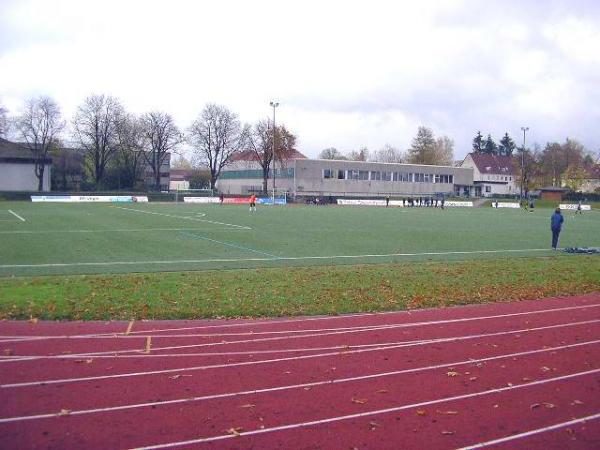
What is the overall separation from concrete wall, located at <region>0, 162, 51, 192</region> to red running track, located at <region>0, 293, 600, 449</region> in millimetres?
83590

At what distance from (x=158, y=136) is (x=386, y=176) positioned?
38838 millimetres

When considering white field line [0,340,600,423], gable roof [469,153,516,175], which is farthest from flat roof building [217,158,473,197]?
white field line [0,340,600,423]

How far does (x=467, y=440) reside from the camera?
19.8ft

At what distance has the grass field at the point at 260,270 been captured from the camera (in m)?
12.5

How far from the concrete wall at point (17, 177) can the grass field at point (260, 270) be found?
58.4 meters

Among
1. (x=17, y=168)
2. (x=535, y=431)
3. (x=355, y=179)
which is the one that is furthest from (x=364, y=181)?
(x=535, y=431)

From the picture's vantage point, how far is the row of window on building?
9381 cm

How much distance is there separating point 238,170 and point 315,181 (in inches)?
991

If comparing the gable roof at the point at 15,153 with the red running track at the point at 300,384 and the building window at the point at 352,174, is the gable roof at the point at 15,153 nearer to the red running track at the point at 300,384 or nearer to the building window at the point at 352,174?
the building window at the point at 352,174

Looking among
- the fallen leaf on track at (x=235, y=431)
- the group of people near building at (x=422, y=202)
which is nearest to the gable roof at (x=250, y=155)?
the group of people near building at (x=422, y=202)

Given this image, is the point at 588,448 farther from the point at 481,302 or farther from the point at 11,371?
the point at 481,302

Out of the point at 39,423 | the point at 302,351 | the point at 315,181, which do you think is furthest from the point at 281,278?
the point at 315,181

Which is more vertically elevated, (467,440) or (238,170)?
(238,170)

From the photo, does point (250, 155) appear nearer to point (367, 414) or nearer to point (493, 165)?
point (493, 165)
